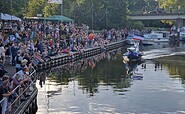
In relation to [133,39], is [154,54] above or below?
below

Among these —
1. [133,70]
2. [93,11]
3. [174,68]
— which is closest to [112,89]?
[133,70]

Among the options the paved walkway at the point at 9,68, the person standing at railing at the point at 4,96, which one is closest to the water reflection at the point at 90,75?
the paved walkway at the point at 9,68

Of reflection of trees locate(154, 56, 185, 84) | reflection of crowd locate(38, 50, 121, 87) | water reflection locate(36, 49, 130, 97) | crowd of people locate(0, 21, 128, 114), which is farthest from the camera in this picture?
reflection of trees locate(154, 56, 185, 84)

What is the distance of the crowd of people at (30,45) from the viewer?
20.0m

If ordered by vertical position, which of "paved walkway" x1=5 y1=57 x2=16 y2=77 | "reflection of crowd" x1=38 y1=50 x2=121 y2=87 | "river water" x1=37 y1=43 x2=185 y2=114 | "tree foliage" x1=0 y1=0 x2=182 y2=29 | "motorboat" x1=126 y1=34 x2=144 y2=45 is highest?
"tree foliage" x1=0 y1=0 x2=182 y2=29

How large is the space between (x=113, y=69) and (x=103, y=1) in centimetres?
5636

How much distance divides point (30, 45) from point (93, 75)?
241 inches

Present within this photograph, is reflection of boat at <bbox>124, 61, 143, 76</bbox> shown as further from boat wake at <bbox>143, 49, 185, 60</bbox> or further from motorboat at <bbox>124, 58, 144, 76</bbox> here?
boat wake at <bbox>143, 49, 185, 60</bbox>

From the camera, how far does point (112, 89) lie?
29609 millimetres

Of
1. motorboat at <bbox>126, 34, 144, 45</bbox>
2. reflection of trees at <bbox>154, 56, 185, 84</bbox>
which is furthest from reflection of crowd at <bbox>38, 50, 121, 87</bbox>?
motorboat at <bbox>126, 34, 144, 45</bbox>

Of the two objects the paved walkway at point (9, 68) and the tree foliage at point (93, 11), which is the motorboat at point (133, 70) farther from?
the tree foliage at point (93, 11)

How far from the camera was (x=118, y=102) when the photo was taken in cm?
2491

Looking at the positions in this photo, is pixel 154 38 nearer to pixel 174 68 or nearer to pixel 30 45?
pixel 174 68

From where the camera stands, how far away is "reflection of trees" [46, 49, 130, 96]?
3135cm
